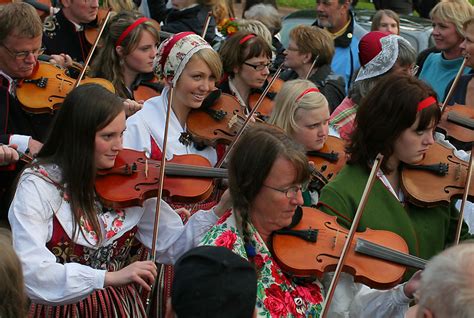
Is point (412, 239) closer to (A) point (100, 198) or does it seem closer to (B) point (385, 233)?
(B) point (385, 233)

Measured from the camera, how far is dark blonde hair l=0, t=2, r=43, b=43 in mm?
4484

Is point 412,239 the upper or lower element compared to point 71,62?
upper

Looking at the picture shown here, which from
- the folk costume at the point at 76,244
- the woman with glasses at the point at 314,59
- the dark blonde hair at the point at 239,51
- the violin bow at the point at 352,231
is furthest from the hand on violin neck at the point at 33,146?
the woman with glasses at the point at 314,59

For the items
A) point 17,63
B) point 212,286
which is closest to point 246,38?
point 17,63

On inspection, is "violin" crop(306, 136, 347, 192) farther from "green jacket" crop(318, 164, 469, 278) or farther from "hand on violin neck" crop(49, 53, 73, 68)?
"hand on violin neck" crop(49, 53, 73, 68)

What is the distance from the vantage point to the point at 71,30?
5973 mm

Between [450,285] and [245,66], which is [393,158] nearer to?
[450,285]

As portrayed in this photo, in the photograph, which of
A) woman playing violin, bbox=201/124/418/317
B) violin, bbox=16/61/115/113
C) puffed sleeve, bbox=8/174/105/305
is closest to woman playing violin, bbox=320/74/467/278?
woman playing violin, bbox=201/124/418/317

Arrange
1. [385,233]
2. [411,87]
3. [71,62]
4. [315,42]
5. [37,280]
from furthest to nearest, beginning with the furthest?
[315,42] < [71,62] < [411,87] < [385,233] < [37,280]

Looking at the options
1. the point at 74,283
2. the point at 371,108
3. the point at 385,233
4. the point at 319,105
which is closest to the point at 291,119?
the point at 319,105

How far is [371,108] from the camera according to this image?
3.62 meters

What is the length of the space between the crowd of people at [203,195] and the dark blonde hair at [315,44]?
1064mm

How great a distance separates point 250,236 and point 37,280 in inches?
28.9

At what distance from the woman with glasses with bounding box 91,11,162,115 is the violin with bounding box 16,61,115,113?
0.42 metres
